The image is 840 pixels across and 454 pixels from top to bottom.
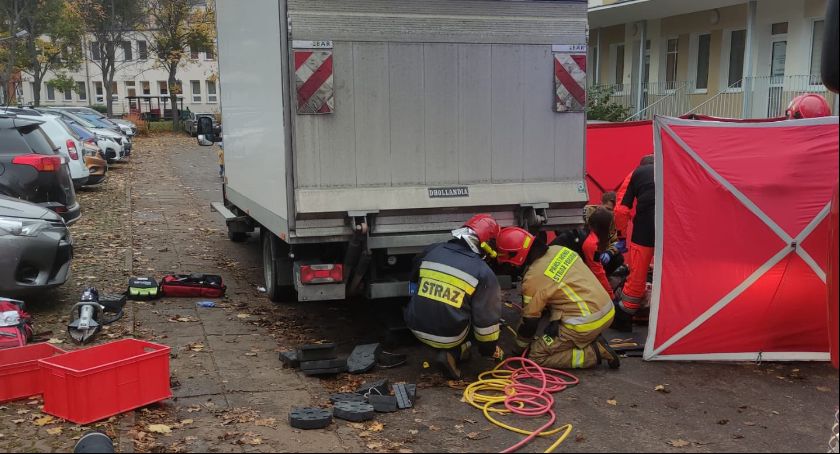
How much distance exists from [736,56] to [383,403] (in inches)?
782

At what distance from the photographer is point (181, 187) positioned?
2023cm

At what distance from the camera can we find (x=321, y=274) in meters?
6.56

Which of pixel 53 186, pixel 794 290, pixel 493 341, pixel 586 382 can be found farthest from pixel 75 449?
pixel 53 186

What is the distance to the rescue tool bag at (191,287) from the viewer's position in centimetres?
873

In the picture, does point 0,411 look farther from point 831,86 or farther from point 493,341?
point 831,86

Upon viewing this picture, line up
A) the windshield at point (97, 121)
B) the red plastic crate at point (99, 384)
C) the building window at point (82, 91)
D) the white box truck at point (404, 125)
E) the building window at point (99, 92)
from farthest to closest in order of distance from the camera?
the building window at point (99, 92), the building window at point (82, 91), the windshield at point (97, 121), the white box truck at point (404, 125), the red plastic crate at point (99, 384)

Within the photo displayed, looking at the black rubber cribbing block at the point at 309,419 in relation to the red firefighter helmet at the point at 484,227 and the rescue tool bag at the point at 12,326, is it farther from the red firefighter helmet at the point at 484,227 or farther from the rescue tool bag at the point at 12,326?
the rescue tool bag at the point at 12,326

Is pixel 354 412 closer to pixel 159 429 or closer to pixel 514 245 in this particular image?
pixel 159 429

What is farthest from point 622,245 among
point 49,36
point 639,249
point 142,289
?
point 49,36

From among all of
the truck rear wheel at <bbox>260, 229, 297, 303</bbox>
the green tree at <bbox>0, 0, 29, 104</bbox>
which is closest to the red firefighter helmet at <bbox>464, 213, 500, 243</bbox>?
the truck rear wheel at <bbox>260, 229, 297, 303</bbox>

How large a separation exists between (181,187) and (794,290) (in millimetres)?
16852

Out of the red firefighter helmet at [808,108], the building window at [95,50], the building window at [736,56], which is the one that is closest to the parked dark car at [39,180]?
the red firefighter helmet at [808,108]

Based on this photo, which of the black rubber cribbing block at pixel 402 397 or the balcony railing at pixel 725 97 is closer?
the black rubber cribbing block at pixel 402 397

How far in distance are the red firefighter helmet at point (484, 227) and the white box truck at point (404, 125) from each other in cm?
35
